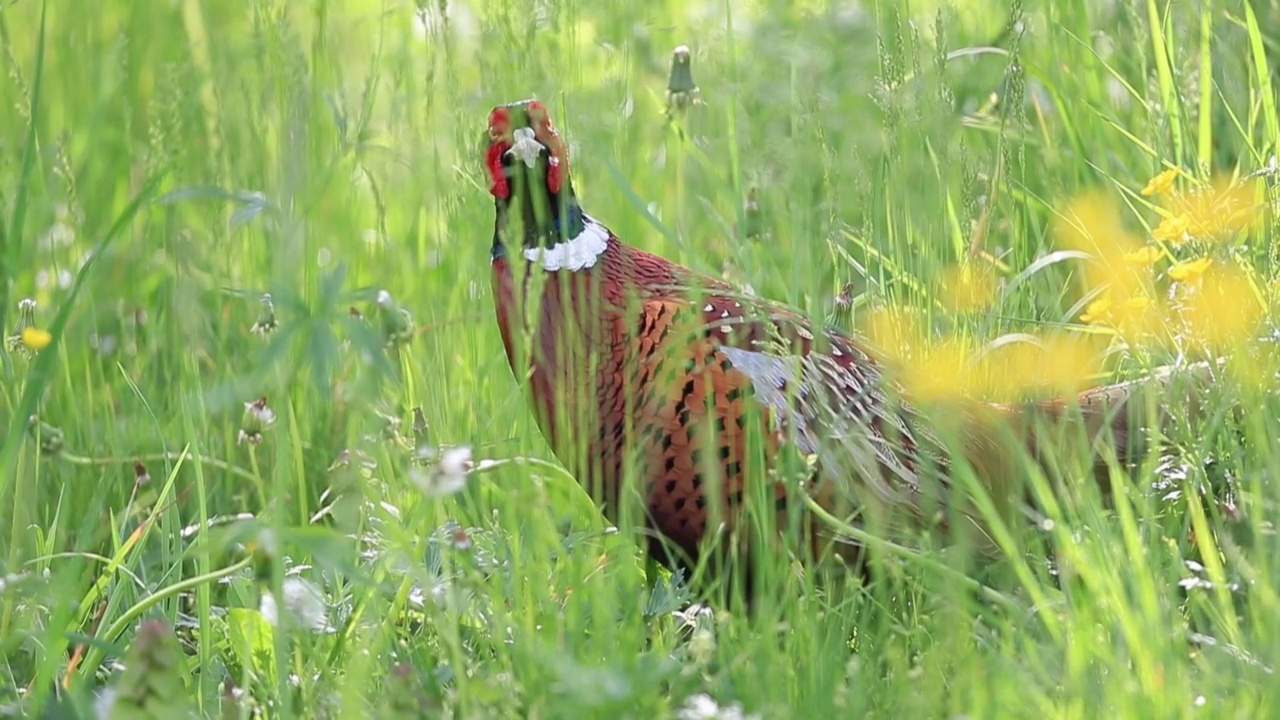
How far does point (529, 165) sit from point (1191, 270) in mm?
1236

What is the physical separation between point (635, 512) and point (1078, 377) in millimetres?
812

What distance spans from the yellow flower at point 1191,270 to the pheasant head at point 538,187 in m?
1.10

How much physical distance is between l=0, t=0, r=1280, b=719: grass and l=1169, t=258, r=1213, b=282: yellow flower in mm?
135

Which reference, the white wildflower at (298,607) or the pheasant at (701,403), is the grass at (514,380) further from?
the pheasant at (701,403)

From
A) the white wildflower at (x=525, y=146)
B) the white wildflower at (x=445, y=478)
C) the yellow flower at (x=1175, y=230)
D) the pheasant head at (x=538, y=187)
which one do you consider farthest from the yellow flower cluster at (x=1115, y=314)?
the white wildflower at (x=445, y=478)

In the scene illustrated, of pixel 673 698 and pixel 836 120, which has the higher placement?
pixel 836 120

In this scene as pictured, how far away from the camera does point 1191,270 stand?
2898 millimetres

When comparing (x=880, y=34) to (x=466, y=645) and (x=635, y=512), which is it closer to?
(x=635, y=512)

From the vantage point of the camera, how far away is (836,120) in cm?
458

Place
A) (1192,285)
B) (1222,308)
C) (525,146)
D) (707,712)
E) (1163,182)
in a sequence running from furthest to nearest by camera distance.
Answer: (525,146), (1163,182), (1192,285), (1222,308), (707,712)

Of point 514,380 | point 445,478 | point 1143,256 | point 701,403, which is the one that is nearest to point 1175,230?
point 1143,256

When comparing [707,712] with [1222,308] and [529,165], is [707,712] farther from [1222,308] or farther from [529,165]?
[529,165]

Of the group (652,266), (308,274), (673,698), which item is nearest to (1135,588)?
(673,698)

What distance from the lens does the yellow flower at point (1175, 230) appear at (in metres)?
2.98
